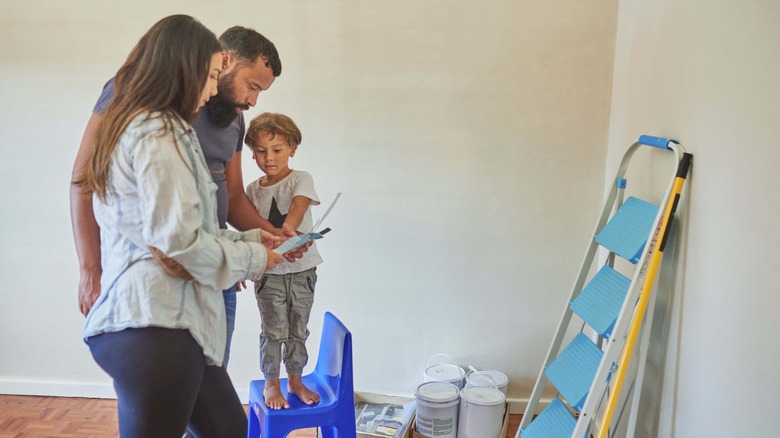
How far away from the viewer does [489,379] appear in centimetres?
258

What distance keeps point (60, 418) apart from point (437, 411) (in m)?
1.61

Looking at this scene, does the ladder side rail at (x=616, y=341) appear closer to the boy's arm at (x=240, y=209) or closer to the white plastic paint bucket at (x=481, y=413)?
the white plastic paint bucket at (x=481, y=413)

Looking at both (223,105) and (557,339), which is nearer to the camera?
(223,105)

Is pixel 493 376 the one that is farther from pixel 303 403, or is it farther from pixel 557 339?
pixel 303 403

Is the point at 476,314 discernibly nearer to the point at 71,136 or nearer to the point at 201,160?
the point at 201,160

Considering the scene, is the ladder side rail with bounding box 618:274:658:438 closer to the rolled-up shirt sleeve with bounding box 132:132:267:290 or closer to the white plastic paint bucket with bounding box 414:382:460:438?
the white plastic paint bucket with bounding box 414:382:460:438

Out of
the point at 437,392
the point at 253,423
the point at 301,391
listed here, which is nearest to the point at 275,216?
the point at 301,391

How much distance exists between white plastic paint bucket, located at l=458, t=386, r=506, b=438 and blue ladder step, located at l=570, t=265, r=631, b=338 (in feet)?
1.87

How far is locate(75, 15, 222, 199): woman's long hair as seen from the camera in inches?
48.0

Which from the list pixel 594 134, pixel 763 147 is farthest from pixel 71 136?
pixel 763 147

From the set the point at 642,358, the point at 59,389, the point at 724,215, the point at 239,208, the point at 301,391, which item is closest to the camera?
the point at 724,215

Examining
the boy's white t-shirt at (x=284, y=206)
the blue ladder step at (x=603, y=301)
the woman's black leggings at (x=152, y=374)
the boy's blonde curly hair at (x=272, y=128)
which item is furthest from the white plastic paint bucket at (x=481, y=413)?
the woman's black leggings at (x=152, y=374)

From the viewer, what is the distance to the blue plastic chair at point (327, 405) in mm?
1947

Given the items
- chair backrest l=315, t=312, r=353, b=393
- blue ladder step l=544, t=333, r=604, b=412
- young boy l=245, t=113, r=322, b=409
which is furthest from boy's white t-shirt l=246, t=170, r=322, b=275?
blue ladder step l=544, t=333, r=604, b=412
